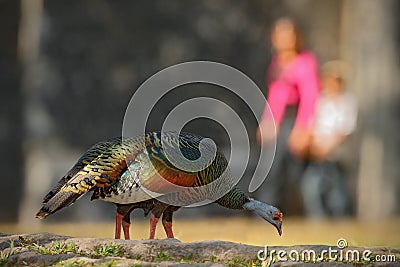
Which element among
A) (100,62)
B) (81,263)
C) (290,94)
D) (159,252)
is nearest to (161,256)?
(159,252)

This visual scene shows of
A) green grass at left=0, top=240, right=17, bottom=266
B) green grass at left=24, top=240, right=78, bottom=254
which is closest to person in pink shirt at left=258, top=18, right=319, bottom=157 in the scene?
green grass at left=24, top=240, right=78, bottom=254

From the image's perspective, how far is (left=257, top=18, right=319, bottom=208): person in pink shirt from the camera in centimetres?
1290

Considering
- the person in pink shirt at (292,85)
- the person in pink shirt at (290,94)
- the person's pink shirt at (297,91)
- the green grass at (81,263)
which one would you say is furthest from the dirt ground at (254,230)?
the green grass at (81,263)

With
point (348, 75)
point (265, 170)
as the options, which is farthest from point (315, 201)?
point (348, 75)

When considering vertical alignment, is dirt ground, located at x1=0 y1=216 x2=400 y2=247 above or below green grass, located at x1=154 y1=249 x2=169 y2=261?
above

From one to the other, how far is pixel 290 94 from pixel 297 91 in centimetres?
13

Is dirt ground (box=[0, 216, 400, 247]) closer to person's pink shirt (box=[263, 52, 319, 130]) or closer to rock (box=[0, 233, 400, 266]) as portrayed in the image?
person's pink shirt (box=[263, 52, 319, 130])

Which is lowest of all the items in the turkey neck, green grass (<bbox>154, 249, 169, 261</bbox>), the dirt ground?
green grass (<bbox>154, 249, 169, 261</bbox>)

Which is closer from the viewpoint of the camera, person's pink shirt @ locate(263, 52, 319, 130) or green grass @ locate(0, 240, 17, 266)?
green grass @ locate(0, 240, 17, 266)

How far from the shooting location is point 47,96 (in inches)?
567

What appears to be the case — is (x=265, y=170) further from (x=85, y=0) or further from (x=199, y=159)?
(x=199, y=159)

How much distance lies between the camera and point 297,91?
13.1 metres

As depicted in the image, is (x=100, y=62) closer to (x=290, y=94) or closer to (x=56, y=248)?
(x=290, y=94)

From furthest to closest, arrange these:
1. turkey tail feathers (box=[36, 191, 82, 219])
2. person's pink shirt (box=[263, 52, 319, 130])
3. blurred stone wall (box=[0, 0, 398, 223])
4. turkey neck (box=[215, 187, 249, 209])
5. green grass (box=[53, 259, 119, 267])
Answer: blurred stone wall (box=[0, 0, 398, 223]) → person's pink shirt (box=[263, 52, 319, 130]) → turkey neck (box=[215, 187, 249, 209]) → turkey tail feathers (box=[36, 191, 82, 219]) → green grass (box=[53, 259, 119, 267])
